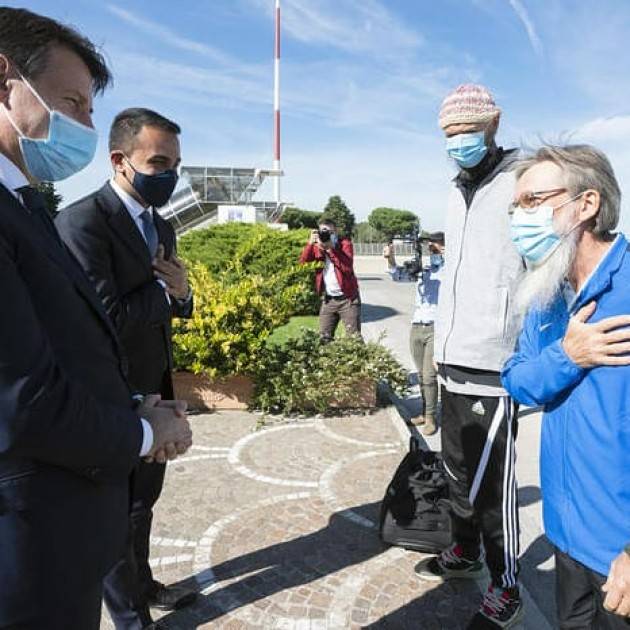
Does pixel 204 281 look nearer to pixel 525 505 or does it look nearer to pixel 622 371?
pixel 525 505

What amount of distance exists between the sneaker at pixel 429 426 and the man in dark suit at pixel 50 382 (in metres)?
4.20

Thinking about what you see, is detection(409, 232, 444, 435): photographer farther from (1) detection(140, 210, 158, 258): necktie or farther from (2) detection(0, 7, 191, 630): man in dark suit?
(2) detection(0, 7, 191, 630): man in dark suit

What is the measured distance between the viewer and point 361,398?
18.8 feet

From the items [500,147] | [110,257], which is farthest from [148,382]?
[500,147]

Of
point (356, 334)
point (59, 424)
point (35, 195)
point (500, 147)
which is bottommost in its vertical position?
point (356, 334)

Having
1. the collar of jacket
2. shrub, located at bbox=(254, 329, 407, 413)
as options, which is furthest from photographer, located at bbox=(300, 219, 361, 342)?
the collar of jacket

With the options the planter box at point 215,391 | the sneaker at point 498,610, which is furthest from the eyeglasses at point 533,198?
the planter box at point 215,391

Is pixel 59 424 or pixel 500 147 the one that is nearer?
pixel 59 424

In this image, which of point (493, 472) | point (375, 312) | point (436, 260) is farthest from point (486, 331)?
point (375, 312)

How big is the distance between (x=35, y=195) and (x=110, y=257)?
2.96 feet

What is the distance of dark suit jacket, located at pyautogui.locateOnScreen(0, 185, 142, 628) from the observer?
3.59ft

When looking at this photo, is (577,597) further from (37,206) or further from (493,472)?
(37,206)

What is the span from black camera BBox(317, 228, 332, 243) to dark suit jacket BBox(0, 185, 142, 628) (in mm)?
5711

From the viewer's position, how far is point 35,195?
1.35 meters
